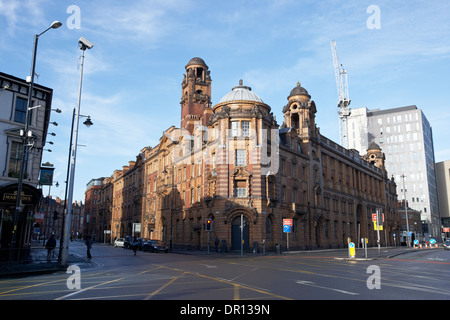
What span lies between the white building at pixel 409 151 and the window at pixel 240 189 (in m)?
94.5

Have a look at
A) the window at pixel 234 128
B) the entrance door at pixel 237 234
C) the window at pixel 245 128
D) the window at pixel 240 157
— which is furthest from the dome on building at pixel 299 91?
the entrance door at pixel 237 234

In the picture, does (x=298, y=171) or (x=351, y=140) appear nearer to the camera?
(x=298, y=171)

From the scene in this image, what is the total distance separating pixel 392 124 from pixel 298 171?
306 ft

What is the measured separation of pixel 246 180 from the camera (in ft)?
129

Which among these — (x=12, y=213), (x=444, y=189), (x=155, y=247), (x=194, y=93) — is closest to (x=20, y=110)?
(x=12, y=213)

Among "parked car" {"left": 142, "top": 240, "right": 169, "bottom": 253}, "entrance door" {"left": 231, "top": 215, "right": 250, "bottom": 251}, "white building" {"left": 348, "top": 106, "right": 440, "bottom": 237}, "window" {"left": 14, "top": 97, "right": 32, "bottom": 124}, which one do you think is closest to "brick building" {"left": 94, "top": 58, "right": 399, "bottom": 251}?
"entrance door" {"left": 231, "top": 215, "right": 250, "bottom": 251}

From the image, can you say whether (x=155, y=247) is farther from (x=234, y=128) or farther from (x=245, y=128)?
(x=245, y=128)

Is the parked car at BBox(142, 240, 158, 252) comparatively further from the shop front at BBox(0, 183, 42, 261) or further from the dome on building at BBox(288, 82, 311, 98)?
the dome on building at BBox(288, 82, 311, 98)

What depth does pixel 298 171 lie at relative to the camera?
159ft

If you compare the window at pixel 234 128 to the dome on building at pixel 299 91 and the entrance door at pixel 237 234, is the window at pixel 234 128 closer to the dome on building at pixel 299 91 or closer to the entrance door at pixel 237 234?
the entrance door at pixel 237 234

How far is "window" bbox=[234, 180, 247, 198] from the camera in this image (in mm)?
39344
